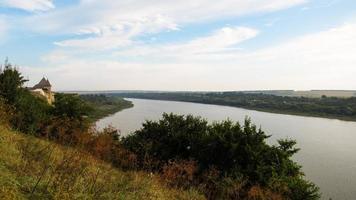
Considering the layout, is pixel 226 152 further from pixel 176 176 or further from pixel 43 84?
pixel 43 84

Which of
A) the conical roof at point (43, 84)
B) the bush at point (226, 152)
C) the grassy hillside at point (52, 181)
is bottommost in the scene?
the bush at point (226, 152)

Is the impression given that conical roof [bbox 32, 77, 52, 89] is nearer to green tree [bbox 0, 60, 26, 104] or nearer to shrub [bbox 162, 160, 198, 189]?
green tree [bbox 0, 60, 26, 104]

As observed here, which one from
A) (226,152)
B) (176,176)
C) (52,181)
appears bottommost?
(226,152)

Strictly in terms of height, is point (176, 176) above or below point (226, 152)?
above

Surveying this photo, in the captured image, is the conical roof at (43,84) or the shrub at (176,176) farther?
the conical roof at (43,84)

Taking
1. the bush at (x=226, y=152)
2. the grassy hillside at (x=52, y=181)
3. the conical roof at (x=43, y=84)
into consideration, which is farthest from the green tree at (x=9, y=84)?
the conical roof at (x=43, y=84)

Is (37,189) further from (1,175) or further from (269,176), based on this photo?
(269,176)

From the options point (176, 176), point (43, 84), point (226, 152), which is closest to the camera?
point (176, 176)

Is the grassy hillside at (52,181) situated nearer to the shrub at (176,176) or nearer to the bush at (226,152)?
the shrub at (176,176)

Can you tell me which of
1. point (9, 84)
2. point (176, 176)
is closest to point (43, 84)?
point (9, 84)

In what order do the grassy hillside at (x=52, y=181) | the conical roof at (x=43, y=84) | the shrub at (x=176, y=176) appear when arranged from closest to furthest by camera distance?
the grassy hillside at (x=52, y=181) < the shrub at (x=176, y=176) < the conical roof at (x=43, y=84)

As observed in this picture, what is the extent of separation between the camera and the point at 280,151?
2022cm

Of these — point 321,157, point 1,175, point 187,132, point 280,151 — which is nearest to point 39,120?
point 187,132

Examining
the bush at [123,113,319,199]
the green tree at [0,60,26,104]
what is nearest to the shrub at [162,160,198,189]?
the bush at [123,113,319,199]
